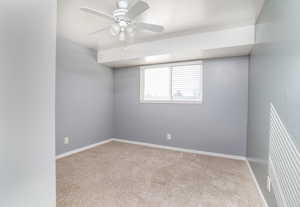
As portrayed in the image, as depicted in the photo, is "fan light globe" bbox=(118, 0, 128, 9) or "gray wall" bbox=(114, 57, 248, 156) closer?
"fan light globe" bbox=(118, 0, 128, 9)

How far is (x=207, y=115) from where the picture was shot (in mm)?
3301

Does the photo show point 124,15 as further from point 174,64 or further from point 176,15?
point 174,64

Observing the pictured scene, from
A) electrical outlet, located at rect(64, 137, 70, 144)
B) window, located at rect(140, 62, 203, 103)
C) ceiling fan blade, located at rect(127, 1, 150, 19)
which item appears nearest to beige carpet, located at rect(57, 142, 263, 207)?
electrical outlet, located at rect(64, 137, 70, 144)

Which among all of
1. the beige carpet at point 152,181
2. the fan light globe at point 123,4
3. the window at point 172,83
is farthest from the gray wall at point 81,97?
the fan light globe at point 123,4

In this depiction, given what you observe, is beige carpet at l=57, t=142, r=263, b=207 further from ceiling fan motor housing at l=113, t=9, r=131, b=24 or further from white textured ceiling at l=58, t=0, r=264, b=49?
white textured ceiling at l=58, t=0, r=264, b=49

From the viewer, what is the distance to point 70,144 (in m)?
3.20

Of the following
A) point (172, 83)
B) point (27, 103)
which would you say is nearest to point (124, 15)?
point (27, 103)

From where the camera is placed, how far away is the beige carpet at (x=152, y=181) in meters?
1.77

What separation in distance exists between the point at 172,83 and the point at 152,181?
88.2 inches

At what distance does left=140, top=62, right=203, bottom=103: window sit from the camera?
135 inches

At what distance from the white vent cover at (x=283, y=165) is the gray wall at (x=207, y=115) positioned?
164cm

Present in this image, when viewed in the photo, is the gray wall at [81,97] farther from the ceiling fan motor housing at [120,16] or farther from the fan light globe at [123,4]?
the fan light globe at [123,4]

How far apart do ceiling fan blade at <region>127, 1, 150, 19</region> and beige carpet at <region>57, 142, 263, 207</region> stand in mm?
2128

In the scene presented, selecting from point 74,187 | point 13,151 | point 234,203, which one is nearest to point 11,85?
point 13,151
